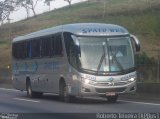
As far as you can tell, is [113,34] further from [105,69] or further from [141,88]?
[141,88]

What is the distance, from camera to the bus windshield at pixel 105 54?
23.3 meters

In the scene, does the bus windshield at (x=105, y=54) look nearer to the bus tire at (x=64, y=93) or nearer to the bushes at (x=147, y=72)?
the bus tire at (x=64, y=93)

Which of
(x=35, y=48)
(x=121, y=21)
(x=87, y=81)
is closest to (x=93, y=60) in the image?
(x=87, y=81)

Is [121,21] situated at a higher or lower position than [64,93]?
higher

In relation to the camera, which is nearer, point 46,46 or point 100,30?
A: point 100,30

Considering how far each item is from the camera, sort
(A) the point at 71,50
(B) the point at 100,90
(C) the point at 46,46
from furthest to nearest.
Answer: (C) the point at 46,46
(A) the point at 71,50
(B) the point at 100,90

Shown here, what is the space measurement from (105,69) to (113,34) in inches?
59.7

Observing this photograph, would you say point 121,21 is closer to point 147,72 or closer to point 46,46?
point 147,72

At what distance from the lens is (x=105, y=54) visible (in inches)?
925

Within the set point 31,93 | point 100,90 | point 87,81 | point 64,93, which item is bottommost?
point 31,93

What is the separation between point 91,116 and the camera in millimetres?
17969

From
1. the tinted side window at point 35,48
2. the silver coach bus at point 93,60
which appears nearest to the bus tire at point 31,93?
the tinted side window at point 35,48

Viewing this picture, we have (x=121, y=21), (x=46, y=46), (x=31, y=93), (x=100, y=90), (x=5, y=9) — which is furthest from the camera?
(x=5, y=9)

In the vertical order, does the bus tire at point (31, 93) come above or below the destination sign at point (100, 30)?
below
